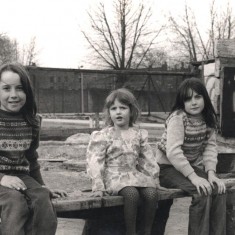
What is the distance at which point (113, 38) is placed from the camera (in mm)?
28953

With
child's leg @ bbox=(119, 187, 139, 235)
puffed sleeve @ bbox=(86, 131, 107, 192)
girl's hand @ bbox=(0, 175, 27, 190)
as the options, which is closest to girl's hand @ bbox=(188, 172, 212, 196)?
child's leg @ bbox=(119, 187, 139, 235)

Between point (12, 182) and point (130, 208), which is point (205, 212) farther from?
point (12, 182)

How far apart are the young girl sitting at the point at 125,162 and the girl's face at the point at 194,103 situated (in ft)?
1.49

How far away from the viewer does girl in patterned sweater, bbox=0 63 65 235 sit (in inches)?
103

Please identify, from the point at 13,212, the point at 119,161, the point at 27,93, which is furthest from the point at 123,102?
the point at 13,212

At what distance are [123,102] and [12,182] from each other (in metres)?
1.01

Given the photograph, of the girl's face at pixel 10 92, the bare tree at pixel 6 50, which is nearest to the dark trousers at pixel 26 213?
the girl's face at pixel 10 92

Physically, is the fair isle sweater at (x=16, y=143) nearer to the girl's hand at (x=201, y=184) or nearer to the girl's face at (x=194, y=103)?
the girl's hand at (x=201, y=184)

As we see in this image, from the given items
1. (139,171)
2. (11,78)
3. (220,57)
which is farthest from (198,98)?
(220,57)

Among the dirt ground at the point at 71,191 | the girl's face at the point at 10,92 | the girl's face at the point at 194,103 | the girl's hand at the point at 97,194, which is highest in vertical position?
the girl's face at the point at 10,92

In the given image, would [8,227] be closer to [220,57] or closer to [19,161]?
[19,161]

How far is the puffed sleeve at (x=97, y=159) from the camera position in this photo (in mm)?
3142

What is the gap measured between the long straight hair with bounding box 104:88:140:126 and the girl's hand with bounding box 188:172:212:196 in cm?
56

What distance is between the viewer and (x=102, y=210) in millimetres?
3225
